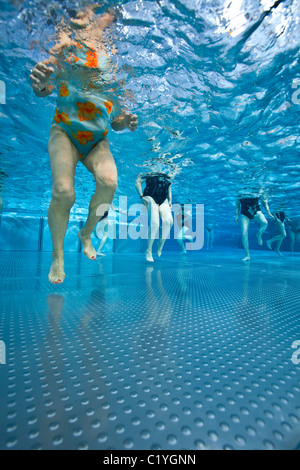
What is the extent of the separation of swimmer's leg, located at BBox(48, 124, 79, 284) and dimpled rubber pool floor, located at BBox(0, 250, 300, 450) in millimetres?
628

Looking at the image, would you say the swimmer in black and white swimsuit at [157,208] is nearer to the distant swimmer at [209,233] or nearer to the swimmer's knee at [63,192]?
the swimmer's knee at [63,192]

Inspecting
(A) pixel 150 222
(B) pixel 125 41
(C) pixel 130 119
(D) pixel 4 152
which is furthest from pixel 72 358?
→ (D) pixel 4 152

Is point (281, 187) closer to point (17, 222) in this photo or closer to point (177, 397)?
point (177, 397)

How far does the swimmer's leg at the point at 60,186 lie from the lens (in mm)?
2205

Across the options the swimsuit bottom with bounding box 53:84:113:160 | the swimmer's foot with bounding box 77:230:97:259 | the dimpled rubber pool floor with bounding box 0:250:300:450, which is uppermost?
the swimsuit bottom with bounding box 53:84:113:160

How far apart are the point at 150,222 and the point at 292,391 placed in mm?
5360

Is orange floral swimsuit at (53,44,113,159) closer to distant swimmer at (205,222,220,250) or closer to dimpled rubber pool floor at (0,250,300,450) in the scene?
dimpled rubber pool floor at (0,250,300,450)

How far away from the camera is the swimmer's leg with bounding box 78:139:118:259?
2340 mm

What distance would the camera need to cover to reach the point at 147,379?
0.96 meters

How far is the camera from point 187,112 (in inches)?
236

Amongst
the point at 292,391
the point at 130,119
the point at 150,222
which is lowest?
the point at 292,391

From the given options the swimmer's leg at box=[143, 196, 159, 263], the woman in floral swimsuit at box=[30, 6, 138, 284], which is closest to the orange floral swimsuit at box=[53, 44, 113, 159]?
the woman in floral swimsuit at box=[30, 6, 138, 284]

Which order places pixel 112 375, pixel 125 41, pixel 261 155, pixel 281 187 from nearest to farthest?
pixel 112 375, pixel 125 41, pixel 261 155, pixel 281 187

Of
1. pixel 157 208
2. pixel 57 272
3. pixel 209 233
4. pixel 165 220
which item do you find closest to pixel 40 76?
pixel 57 272
